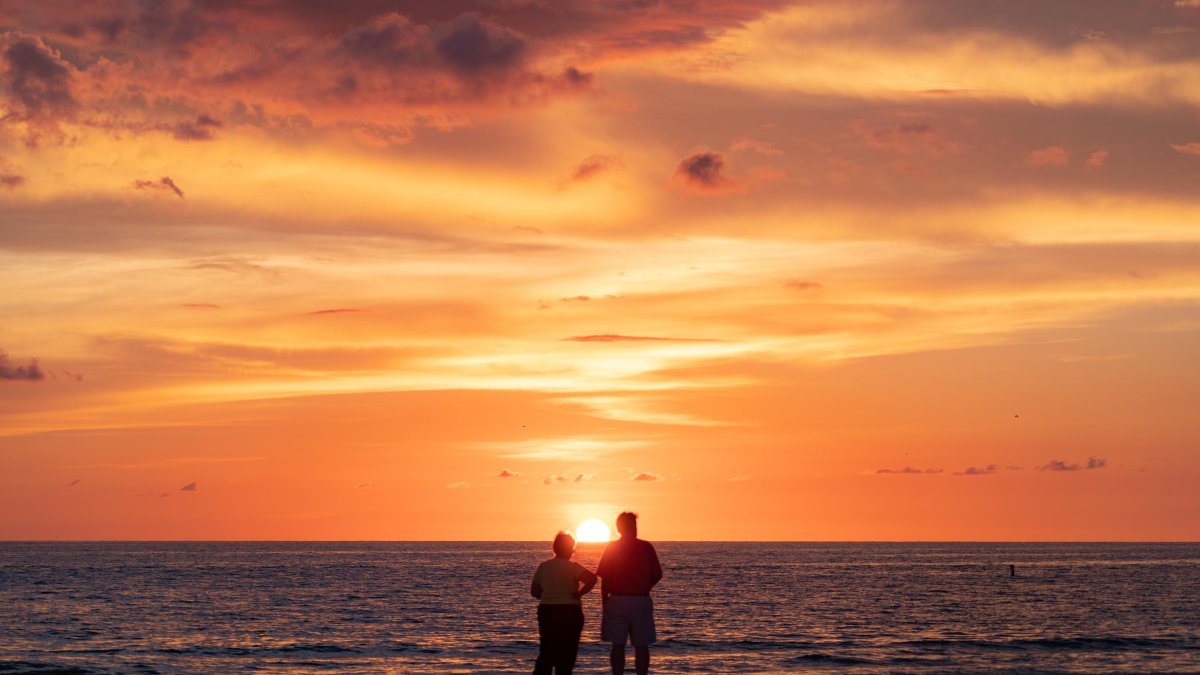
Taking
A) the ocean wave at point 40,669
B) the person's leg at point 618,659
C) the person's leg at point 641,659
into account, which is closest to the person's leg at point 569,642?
the person's leg at point 618,659

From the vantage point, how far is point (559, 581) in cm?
2042

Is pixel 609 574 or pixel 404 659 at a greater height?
pixel 609 574

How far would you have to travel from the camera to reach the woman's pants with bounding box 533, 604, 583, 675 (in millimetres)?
20422

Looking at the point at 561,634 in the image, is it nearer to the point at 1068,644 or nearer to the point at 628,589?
the point at 628,589

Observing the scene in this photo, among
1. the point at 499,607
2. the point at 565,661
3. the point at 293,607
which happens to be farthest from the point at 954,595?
the point at 565,661

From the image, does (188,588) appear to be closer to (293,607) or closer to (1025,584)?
(293,607)

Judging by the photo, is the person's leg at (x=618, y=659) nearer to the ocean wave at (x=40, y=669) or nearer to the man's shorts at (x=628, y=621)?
the man's shorts at (x=628, y=621)

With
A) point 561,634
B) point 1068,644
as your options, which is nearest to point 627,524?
point 561,634

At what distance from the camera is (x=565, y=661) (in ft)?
66.9

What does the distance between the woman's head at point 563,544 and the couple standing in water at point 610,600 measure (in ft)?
0.12

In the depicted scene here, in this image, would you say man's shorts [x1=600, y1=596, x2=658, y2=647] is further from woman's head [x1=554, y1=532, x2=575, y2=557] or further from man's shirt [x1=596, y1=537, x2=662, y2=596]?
woman's head [x1=554, y1=532, x2=575, y2=557]

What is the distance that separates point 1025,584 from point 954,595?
20.3m

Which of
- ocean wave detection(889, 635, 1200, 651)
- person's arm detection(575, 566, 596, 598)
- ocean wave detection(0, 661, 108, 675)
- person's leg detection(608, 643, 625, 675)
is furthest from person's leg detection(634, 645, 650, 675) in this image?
ocean wave detection(889, 635, 1200, 651)

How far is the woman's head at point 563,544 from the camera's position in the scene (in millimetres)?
20055
